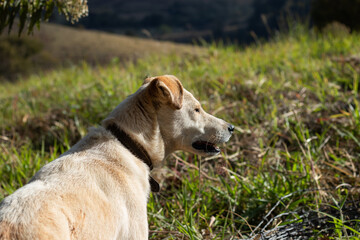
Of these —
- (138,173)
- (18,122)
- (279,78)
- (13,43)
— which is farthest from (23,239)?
(13,43)

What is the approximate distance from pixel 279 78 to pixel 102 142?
165 inches

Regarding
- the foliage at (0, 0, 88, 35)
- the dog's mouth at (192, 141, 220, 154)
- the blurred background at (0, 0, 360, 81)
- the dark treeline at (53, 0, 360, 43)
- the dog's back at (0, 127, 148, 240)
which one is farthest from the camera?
the dark treeline at (53, 0, 360, 43)

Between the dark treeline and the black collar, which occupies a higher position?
the black collar

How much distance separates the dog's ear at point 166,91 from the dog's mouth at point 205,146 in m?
0.43

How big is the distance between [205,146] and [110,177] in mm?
1016

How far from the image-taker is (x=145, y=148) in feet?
9.14

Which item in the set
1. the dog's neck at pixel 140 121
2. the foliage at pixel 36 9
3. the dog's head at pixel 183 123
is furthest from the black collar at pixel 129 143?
the foliage at pixel 36 9

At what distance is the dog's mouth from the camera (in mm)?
3041

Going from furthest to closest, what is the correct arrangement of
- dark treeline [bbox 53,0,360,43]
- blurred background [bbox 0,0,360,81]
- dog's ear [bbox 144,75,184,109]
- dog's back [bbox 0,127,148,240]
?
dark treeline [bbox 53,0,360,43], blurred background [bbox 0,0,360,81], dog's ear [bbox 144,75,184,109], dog's back [bbox 0,127,148,240]

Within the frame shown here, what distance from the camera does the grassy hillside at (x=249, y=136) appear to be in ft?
10.8

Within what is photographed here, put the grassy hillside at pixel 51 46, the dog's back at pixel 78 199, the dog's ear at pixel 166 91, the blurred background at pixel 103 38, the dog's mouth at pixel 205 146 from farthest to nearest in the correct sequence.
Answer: the grassy hillside at pixel 51 46
the blurred background at pixel 103 38
the dog's mouth at pixel 205 146
the dog's ear at pixel 166 91
the dog's back at pixel 78 199

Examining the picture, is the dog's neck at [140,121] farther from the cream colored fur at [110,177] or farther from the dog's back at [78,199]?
the dog's back at [78,199]

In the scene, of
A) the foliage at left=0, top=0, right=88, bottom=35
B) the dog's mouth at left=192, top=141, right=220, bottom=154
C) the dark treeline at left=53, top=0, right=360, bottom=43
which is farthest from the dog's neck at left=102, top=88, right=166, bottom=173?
the dark treeline at left=53, top=0, right=360, bottom=43

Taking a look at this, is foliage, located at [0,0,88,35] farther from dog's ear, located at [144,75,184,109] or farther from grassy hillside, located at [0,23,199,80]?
grassy hillside, located at [0,23,199,80]
